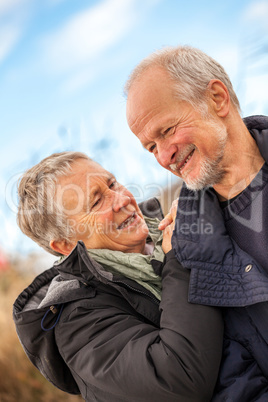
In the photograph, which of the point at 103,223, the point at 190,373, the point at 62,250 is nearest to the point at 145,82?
the point at 103,223

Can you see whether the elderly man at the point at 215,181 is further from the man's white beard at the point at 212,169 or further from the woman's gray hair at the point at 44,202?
the woman's gray hair at the point at 44,202

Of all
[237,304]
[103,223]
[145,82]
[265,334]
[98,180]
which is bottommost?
[265,334]

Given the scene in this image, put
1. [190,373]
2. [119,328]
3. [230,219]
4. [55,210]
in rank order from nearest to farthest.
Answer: [190,373] → [119,328] → [230,219] → [55,210]

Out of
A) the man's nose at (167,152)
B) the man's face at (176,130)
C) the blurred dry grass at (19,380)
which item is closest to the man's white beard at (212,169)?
the man's face at (176,130)

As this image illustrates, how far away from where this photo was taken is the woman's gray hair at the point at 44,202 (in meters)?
2.27

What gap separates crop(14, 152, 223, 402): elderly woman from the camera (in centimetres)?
173

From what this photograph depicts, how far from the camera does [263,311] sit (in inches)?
70.6

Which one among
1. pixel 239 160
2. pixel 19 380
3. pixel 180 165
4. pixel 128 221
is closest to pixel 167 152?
pixel 180 165

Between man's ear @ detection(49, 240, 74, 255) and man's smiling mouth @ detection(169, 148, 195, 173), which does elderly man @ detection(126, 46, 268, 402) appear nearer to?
man's smiling mouth @ detection(169, 148, 195, 173)

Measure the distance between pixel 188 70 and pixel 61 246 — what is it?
3.80ft

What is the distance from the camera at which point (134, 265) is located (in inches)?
83.9

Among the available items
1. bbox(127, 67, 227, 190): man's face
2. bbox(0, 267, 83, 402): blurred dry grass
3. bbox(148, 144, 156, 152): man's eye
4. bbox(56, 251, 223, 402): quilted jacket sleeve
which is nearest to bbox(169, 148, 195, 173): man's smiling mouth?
bbox(127, 67, 227, 190): man's face

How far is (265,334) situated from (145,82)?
127cm

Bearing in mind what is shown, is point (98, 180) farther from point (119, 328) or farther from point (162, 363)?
point (162, 363)
